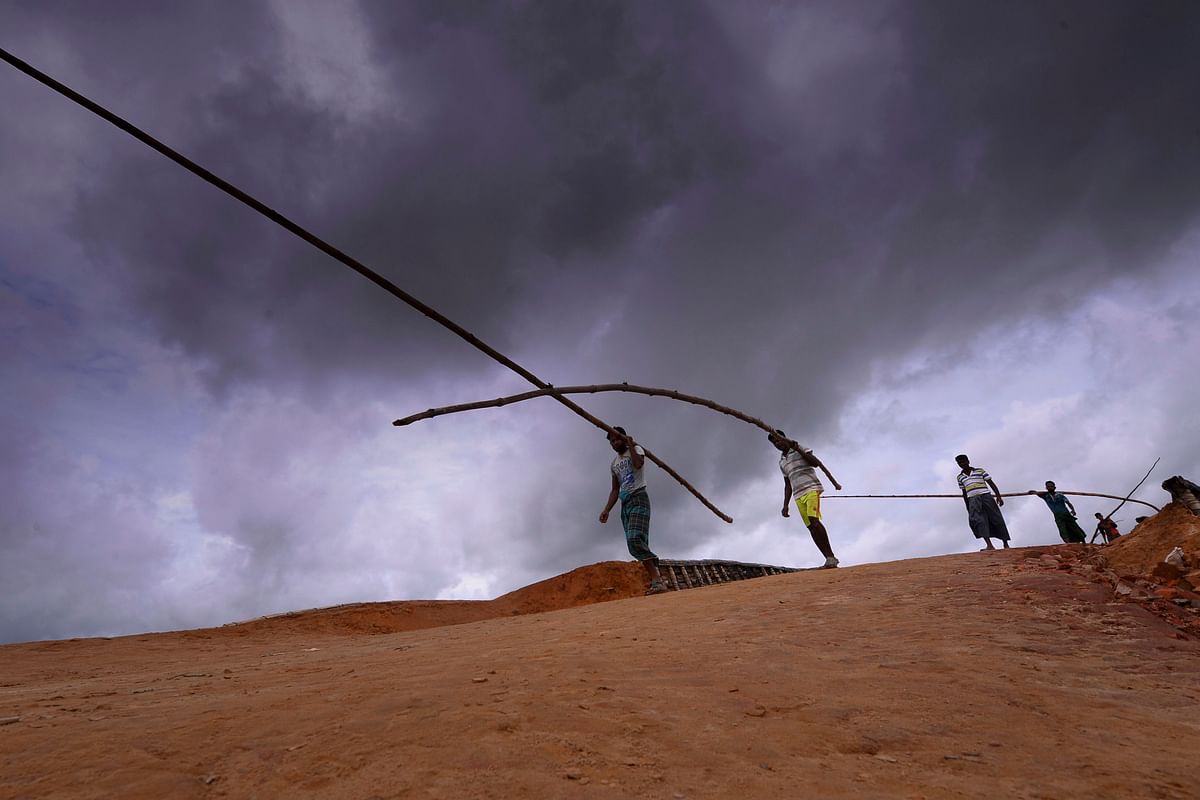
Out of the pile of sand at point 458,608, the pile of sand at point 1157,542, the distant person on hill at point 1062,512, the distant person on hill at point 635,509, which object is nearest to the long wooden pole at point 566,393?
the distant person on hill at point 635,509

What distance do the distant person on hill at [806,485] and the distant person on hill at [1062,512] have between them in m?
7.00

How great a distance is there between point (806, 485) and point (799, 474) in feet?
0.68

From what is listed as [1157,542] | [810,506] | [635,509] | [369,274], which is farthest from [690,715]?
[810,506]

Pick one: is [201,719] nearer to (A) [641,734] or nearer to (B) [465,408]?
(A) [641,734]

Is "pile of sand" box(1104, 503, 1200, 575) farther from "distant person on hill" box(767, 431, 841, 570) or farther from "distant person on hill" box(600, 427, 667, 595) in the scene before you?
"distant person on hill" box(600, 427, 667, 595)

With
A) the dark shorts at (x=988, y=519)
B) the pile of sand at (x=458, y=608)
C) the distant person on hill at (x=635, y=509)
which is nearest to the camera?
the distant person on hill at (x=635, y=509)

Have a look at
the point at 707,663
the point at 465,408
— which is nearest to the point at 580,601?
the point at 465,408

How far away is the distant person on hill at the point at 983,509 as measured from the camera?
10.5 m

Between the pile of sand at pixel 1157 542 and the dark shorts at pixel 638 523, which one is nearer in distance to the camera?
the pile of sand at pixel 1157 542

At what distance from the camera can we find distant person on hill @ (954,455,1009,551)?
10.5m

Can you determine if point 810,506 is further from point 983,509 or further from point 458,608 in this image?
point 458,608

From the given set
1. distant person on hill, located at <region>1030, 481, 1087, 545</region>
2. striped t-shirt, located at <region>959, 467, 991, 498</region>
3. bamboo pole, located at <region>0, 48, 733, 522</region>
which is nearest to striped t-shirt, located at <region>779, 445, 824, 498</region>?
striped t-shirt, located at <region>959, 467, 991, 498</region>

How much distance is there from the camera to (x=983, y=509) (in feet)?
34.6

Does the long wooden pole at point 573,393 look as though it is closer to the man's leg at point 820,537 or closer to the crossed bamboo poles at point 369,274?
the crossed bamboo poles at point 369,274
